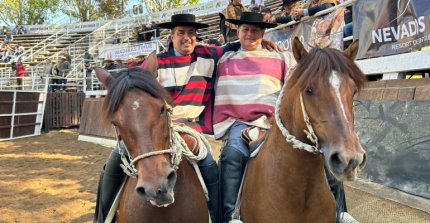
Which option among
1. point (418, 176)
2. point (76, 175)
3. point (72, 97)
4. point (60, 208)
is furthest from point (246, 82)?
point (72, 97)

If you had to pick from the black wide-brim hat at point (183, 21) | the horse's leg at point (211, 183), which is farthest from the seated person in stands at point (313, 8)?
the horse's leg at point (211, 183)

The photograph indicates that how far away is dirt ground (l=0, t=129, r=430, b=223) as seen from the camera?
4.45 meters

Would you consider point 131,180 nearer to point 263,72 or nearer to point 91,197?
point 263,72

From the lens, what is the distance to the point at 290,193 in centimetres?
280

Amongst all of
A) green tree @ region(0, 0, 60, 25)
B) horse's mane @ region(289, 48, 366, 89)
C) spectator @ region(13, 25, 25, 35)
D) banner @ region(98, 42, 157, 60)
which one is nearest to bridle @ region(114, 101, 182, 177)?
horse's mane @ region(289, 48, 366, 89)

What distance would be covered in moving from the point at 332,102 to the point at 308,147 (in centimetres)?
37

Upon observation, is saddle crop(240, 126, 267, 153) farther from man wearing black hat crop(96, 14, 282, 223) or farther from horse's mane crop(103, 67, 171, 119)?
horse's mane crop(103, 67, 171, 119)

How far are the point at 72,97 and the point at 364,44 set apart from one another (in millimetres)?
16842

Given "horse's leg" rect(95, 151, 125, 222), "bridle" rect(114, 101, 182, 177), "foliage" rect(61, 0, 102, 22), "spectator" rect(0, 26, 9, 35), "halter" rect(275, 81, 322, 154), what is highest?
"foliage" rect(61, 0, 102, 22)

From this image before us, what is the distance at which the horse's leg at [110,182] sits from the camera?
341cm

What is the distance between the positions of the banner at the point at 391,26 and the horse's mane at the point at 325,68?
2.56 metres

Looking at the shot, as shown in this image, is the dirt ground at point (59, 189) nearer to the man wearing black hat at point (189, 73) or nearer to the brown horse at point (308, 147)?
the brown horse at point (308, 147)

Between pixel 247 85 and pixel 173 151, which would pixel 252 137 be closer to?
pixel 247 85

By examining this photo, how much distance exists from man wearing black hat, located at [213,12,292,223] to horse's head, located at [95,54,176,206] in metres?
0.97
